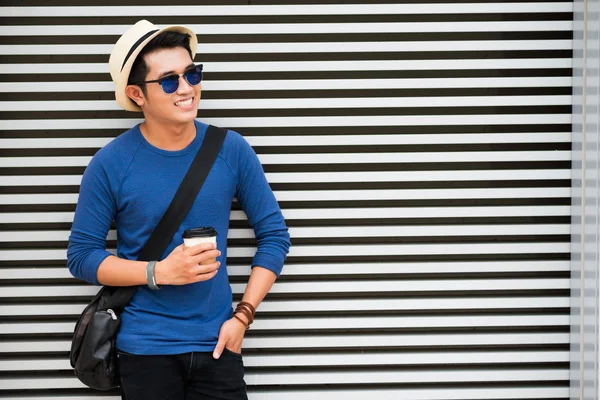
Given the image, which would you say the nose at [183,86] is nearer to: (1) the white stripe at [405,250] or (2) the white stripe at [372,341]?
(1) the white stripe at [405,250]

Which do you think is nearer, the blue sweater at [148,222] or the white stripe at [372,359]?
the blue sweater at [148,222]

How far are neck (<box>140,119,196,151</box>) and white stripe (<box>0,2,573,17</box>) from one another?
0.82m

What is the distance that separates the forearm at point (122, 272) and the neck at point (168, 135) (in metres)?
0.56

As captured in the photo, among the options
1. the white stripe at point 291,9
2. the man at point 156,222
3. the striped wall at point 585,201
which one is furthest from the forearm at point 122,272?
the striped wall at point 585,201

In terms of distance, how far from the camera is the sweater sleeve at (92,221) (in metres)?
3.00

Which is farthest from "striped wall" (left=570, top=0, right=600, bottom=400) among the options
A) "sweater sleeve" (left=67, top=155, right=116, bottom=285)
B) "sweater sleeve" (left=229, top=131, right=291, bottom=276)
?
"sweater sleeve" (left=67, top=155, right=116, bottom=285)

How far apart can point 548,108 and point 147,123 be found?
7.26 ft

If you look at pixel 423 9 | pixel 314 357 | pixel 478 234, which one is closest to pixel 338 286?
pixel 314 357

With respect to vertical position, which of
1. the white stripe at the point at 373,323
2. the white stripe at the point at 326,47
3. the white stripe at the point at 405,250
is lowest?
the white stripe at the point at 373,323

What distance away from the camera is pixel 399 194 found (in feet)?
12.1

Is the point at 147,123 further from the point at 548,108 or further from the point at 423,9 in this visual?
the point at 548,108

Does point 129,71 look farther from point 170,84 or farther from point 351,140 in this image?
point 351,140

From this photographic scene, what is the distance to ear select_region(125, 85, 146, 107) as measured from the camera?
9.84 ft

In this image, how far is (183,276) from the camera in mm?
2852
